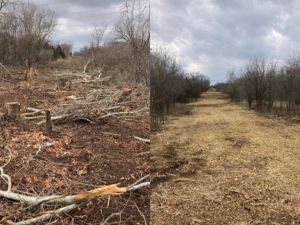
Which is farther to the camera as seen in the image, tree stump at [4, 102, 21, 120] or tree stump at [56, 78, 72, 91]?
tree stump at [56, 78, 72, 91]

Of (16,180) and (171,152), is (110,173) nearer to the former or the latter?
(16,180)

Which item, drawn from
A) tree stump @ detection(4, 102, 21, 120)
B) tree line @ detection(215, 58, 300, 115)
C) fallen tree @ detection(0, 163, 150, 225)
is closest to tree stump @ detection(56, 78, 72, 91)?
tree stump @ detection(4, 102, 21, 120)

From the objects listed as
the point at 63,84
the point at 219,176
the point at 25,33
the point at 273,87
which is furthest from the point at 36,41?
the point at 273,87

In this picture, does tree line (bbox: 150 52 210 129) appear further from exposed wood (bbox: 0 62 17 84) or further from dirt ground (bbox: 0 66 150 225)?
exposed wood (bbox: 0 62 17 84)

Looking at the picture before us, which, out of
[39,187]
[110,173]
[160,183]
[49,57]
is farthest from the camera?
[49,57]

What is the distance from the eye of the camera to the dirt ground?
1.44 meters

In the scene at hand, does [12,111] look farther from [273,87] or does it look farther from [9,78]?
[273,87]

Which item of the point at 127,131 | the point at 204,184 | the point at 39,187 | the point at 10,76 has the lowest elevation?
the point at 204,184

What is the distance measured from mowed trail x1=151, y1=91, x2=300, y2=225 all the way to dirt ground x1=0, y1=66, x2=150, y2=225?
37 cm

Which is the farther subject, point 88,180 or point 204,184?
point 204,184

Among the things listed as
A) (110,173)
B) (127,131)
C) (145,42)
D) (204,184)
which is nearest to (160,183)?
(204,184)

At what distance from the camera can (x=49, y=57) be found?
3.46 m

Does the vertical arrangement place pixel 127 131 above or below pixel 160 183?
above

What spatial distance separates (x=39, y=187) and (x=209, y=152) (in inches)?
100
